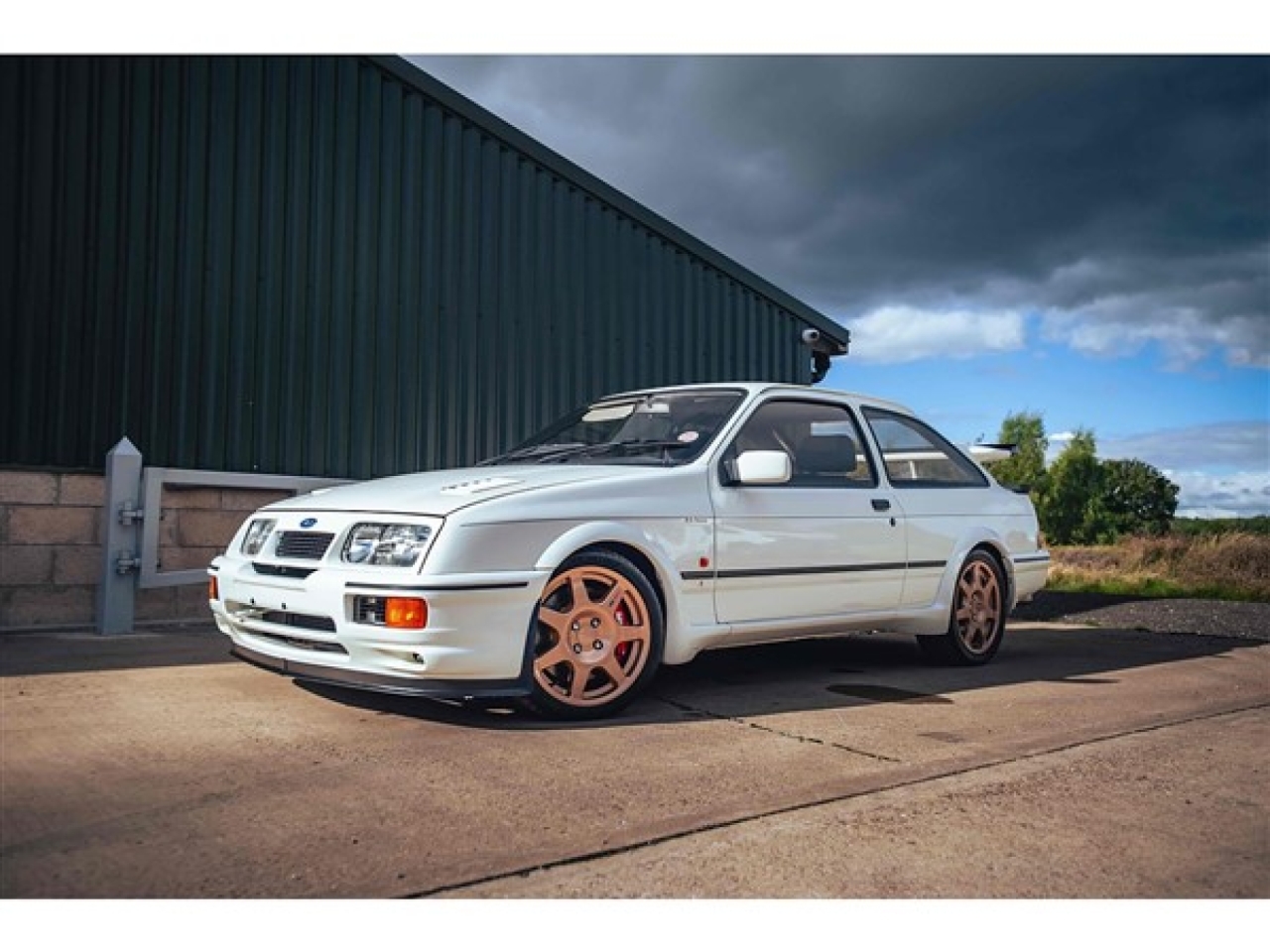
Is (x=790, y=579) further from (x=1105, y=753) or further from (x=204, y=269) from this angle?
(x=204, y=269)

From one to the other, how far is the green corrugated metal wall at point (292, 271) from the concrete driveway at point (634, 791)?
2.60 m

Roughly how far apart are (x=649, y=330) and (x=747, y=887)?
29.0ft

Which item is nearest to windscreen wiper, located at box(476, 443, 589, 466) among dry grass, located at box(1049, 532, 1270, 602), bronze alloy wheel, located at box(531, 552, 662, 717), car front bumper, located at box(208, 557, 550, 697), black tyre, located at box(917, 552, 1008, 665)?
bronze alloy wheel, located at box(531, 552, 662, 717)

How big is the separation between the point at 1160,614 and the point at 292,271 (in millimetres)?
8091

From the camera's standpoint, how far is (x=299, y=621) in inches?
158

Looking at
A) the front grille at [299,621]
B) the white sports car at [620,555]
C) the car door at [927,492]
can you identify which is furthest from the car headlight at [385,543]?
the car door at [927,492]

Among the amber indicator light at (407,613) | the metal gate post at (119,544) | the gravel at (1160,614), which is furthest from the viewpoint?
the gravel at (1160,614)

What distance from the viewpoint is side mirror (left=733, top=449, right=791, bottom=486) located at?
14.8 ft

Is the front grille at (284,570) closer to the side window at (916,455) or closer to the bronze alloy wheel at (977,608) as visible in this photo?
the side window at (916,455)

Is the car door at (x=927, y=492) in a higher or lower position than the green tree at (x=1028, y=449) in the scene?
lower

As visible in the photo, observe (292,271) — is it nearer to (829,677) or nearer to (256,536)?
(256,536)

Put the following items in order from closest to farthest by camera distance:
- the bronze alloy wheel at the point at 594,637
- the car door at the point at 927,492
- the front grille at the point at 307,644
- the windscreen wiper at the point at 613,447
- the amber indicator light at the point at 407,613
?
the amber indicator light at the point at 407,613, the front grille at the point at 307,644, the bronze alloy wheel at the point at 594,637, the windscreen wiper at the point at 613,447, the car door at the point at 927,492

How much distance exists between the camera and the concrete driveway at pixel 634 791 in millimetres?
2463

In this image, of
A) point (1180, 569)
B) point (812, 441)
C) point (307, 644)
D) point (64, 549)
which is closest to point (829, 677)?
point (812, 441)
